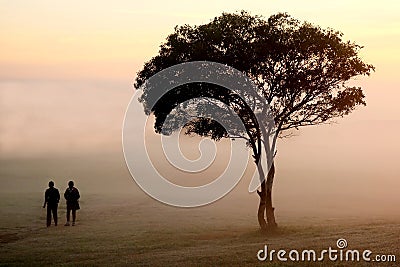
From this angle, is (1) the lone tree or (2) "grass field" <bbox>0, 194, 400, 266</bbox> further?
(1) the lone tree

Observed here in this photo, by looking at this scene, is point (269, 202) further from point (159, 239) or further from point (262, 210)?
point (159, 239)

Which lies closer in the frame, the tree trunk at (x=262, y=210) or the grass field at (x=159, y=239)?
the grass field at (x=159, y=239)

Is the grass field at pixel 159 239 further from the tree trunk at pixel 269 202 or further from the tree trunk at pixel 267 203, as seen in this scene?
the tree trunk at pixel 269 202

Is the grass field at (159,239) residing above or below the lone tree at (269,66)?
below

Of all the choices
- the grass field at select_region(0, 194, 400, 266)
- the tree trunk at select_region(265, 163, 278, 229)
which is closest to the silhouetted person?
the grass field at select_region(0, 194, 400, 266)

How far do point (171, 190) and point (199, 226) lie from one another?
17089mm

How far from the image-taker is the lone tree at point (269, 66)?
49.9 metres

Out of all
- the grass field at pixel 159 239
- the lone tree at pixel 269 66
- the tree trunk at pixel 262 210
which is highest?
the lone tree at pixel 269 66

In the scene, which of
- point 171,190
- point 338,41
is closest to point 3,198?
point 171,190

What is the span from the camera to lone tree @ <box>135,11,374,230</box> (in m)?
49.9

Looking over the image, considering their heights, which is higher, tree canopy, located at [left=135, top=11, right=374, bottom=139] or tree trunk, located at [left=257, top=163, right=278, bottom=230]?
tree canopy, located at [left=135, top=11, right=374, bottom=139]

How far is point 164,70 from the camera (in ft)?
169

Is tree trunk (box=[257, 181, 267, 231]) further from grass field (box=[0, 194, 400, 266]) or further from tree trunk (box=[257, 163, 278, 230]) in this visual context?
grass field (box=[0, 194, 400, 266])

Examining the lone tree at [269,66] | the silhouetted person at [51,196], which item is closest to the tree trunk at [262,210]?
the lone tree at [269,66]
